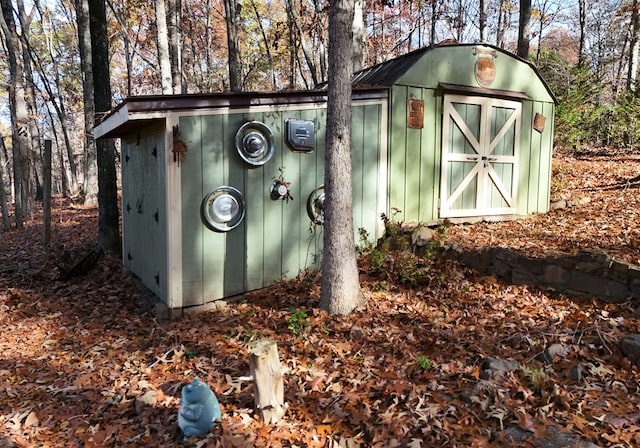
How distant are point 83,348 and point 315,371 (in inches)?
105

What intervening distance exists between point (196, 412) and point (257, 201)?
120 inches

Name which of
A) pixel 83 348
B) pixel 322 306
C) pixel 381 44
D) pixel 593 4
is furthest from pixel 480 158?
pixel 593 4

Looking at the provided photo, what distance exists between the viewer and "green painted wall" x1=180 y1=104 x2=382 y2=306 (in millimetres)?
5223

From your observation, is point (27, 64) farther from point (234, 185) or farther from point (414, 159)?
point (414, 159)

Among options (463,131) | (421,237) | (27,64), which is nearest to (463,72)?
(463,131)

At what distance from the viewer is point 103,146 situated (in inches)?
305

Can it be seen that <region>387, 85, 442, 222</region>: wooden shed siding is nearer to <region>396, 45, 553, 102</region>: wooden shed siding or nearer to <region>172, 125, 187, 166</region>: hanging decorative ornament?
<region>396, 45, 553, 102</region>: wooden shed siding

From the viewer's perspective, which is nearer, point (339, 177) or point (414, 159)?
point (339, 177)

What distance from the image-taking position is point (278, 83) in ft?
91.3

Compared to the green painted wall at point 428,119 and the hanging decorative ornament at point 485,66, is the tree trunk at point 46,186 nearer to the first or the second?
the green painted wall at point 428,119

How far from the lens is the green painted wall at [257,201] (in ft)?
17.1

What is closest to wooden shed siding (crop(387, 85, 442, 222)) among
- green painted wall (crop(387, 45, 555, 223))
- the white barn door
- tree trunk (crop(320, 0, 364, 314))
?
green painted wall (crop(387, 45, 555, 223))

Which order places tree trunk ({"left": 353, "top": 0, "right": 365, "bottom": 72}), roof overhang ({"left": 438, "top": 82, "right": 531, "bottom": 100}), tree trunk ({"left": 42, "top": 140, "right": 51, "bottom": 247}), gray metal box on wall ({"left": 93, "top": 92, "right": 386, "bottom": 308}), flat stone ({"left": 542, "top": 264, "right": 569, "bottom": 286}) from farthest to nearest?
tree trunk ({"left": 353, "top": 0, "right": 365, "bottom": 72})
tree trunk ({"left": 42, "top": 140, "right": 51, "bottom": 247})
roof overhang ({"left": 438, "top": 82, "right": 531, "bottom": 100})
gray metal box on wall ({"left": 93, "top": 92, "right": 386, "bottom": 308})
flat stone ({"left": 542, "top": 264, "right": 569, "bottom": 286})

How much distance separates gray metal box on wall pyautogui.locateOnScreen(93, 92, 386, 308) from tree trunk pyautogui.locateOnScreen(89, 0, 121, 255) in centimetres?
153
